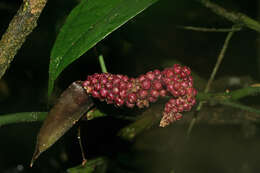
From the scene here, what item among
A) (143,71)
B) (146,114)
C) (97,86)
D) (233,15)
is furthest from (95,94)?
(143,71)

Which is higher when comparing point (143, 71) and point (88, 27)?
point (88, 27)

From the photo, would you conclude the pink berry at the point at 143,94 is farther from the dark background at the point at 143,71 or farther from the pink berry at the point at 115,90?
the dark background at the point at 143,71

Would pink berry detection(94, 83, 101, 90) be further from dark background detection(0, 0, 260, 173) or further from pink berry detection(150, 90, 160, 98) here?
dark background detection(0, 0, 260, 173)

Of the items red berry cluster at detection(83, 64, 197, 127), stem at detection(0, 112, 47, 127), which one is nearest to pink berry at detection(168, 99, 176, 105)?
red berry cluster at detection(83, 64, 197, 127)

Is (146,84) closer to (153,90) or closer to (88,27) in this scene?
(153,90)

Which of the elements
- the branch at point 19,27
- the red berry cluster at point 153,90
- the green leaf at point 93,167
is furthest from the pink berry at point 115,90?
the green leaf at point 93,167

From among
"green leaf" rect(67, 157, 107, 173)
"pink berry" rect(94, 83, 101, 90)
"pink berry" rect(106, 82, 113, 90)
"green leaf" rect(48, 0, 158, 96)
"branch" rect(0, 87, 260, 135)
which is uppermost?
"green leaf" rect(48, 0, 158, 96)
